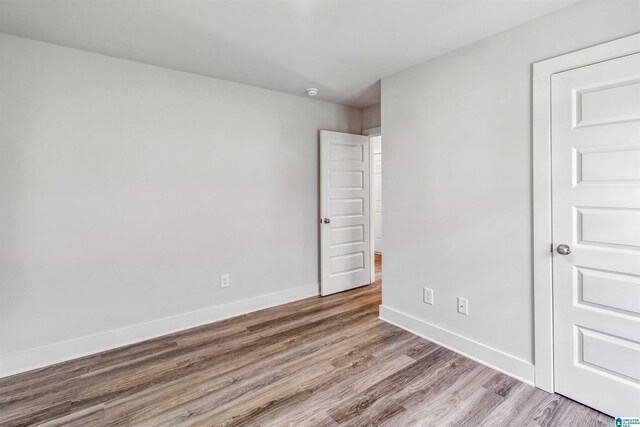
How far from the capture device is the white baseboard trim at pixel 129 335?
2.27 meters

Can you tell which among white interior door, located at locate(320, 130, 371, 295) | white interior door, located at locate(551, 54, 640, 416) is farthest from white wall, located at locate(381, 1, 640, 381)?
white interior door, located at locate(320, 130, 371, 295)

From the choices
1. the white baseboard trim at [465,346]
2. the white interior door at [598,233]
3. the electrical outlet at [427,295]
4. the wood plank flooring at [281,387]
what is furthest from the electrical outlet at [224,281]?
the white interior door at [598,233]

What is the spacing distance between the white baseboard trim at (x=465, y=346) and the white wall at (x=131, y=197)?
130 cm

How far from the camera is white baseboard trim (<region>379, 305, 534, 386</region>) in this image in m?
2.10

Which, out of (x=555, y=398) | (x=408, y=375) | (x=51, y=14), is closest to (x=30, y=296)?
(x=51, y=14)

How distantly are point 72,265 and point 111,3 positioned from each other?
1873mm

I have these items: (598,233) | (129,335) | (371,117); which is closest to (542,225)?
(598,233)

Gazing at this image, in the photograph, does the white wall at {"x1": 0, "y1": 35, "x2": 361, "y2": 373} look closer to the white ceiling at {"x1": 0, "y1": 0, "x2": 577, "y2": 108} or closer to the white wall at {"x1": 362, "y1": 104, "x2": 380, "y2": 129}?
the white ceiling at {"x1": 0, "y1": 0, "x2": 577, "y2": 108}

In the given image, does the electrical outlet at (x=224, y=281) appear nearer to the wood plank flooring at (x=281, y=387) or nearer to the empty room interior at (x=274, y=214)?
the empty room interior at (x=274, y=214)

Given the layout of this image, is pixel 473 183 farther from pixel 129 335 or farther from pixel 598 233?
pixel 129 335

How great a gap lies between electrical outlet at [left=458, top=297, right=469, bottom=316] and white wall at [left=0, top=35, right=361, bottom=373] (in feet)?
6.02

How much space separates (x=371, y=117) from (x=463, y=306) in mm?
2581

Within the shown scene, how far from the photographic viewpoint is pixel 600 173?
1.76m

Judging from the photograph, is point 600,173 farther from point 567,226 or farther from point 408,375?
point 408,375
